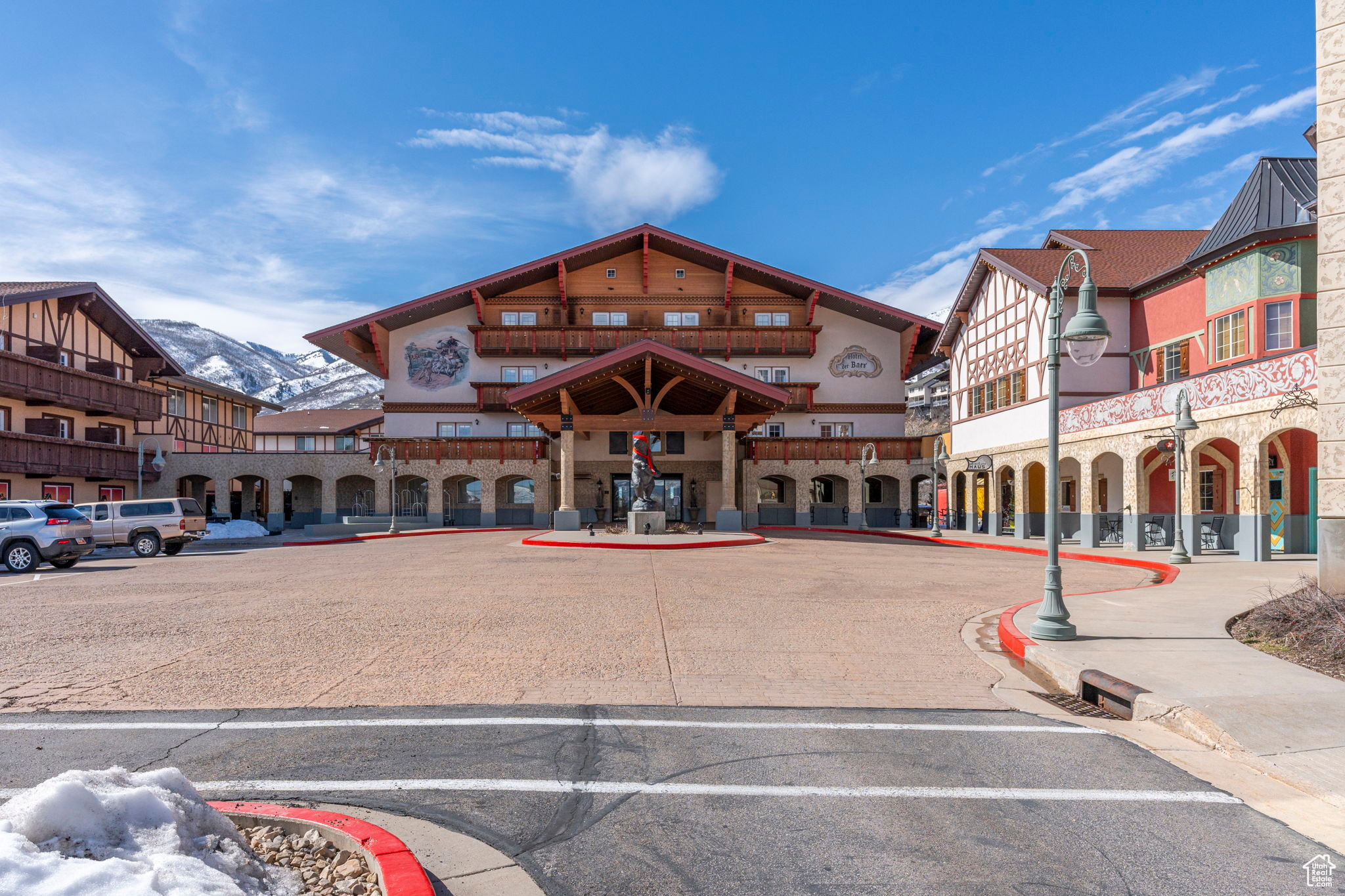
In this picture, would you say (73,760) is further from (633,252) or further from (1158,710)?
(633,252)

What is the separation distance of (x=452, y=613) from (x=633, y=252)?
32959 mm

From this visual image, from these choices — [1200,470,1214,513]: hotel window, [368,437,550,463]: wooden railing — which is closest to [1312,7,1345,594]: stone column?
[1200,470,1214,513]: hotel window

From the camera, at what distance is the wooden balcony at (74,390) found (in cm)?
3017

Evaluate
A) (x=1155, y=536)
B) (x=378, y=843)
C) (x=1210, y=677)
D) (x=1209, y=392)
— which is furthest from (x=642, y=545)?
(x=378, y=843)

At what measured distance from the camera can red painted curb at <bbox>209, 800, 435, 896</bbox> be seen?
10.5 ft

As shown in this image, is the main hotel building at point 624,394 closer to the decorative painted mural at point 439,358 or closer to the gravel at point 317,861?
the decorative painted mural at point 439,358

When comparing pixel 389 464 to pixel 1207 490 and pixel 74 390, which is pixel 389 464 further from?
pixel 1207 490

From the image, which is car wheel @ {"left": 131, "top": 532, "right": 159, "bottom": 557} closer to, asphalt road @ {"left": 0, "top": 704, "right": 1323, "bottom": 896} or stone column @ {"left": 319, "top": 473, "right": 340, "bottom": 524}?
stone column @ {"left": 319, "top": 473, "right": 340, "bottom": 524}

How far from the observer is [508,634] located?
9.55m

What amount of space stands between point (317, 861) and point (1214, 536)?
24.4m

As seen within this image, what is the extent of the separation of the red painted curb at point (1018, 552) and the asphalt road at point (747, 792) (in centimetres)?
287

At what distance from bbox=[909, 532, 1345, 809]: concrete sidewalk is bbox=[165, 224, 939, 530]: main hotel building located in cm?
2563

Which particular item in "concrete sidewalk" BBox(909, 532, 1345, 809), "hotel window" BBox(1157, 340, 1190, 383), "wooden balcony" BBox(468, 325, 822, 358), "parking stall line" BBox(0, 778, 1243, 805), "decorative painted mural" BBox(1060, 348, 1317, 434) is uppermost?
"wooden balcony" BBox(468, 325, 822, 358)

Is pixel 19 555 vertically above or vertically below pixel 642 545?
above
